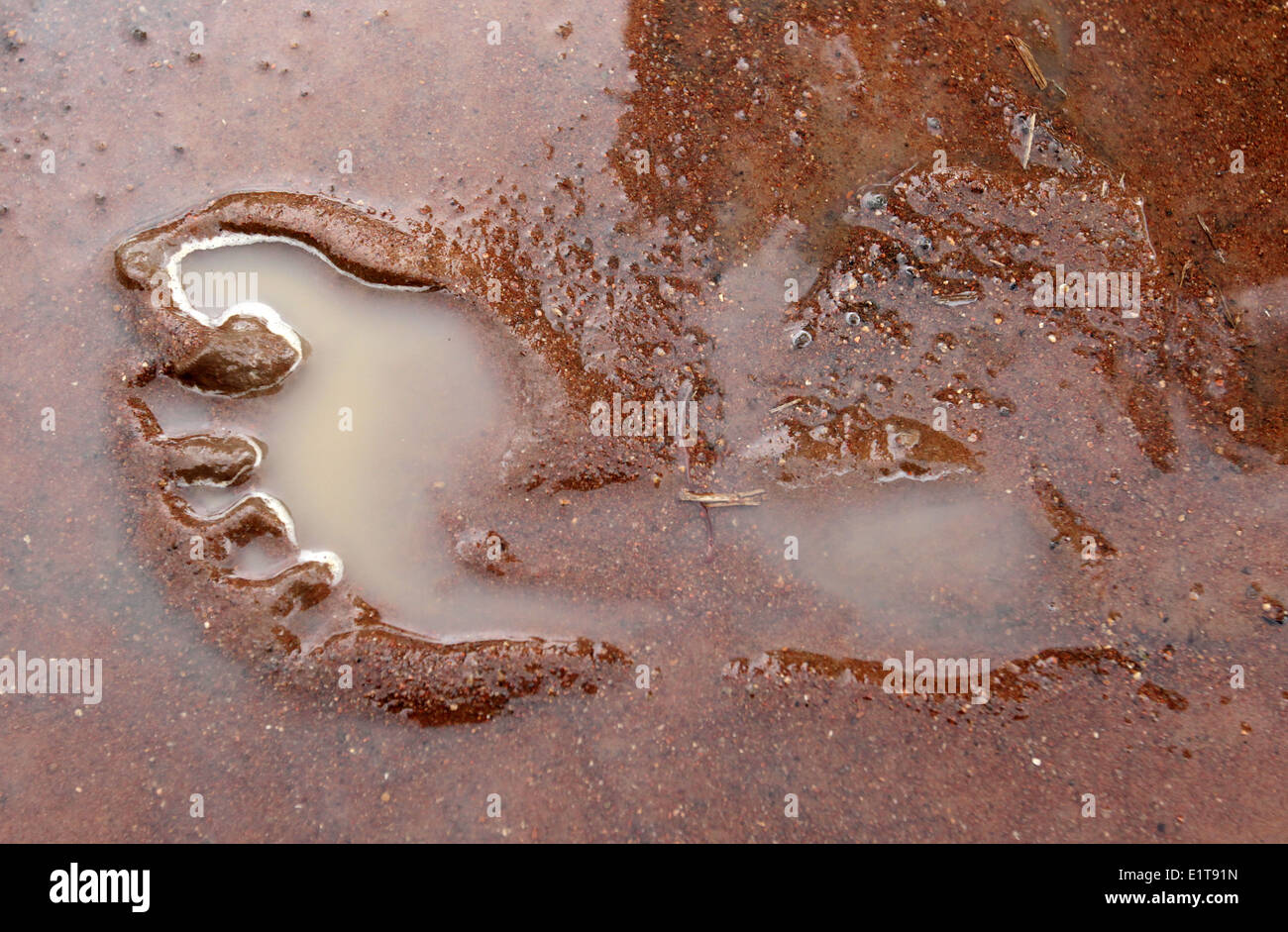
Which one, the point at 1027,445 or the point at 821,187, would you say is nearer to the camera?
the point at 1027,445

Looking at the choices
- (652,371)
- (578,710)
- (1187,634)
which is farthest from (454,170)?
(1187,634)

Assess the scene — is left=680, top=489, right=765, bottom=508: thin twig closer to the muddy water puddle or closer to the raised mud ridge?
the raised mud ridge

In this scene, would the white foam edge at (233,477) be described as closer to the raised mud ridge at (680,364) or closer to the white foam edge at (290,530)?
the raised mud ridge at (680,364)

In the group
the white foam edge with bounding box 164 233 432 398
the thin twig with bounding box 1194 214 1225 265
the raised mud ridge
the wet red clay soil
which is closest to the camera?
the wet red clay soil

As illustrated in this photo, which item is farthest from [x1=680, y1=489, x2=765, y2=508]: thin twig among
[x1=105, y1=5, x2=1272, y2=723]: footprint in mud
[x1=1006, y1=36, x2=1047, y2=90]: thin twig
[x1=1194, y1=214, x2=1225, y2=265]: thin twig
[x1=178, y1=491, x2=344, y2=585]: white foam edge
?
[x1=1006, y1=36, x2=1047, y2=90]: thin twig

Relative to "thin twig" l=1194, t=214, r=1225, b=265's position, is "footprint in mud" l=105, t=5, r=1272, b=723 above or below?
below

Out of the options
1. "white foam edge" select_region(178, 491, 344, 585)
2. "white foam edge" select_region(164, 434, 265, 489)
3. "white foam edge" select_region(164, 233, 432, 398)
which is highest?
"white foam edge" select_region(164, 233, 432, 398)

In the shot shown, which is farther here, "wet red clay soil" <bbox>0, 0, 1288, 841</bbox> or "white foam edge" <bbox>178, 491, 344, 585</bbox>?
"white foam edge" <bbox>178, 491, 344, 585</bbox>
